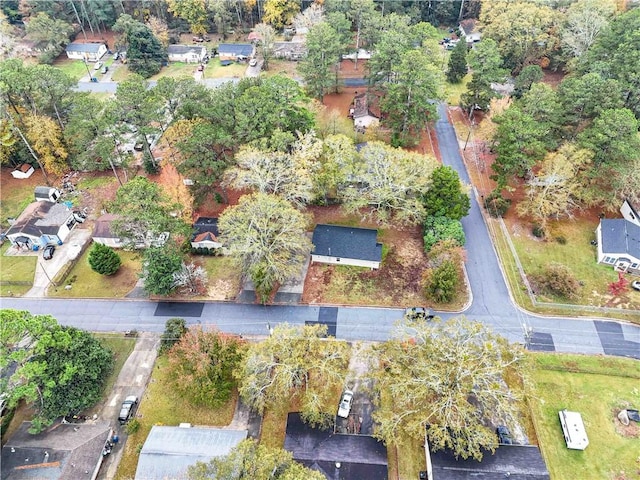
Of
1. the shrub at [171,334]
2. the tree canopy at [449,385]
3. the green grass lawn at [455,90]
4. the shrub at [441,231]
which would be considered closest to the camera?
the tree canopy at [449,385]

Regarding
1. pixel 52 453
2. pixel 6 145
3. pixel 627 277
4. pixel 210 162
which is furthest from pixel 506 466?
pixel 6 145

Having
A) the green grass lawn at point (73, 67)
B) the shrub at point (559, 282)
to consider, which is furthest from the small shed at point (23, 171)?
the shrub at point (559, 282)

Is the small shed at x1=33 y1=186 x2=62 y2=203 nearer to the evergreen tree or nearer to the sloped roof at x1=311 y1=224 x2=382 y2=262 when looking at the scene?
the sloped roof at x1=311 y1=224 x2=382 y2=262

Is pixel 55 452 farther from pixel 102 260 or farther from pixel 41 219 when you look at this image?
pixel 41 219

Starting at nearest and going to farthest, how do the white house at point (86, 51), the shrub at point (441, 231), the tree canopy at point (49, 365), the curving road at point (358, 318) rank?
the tree canopy at point (49, 365), the curving road at point (358, 318), the shrub at point (441, 231), the white house at point (86, 51)

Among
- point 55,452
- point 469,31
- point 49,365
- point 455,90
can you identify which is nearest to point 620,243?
point 455,90

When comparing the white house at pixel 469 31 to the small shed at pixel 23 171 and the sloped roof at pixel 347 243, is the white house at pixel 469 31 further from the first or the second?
the small shed at pixel 23 171

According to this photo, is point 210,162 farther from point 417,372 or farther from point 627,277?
point 627,277
